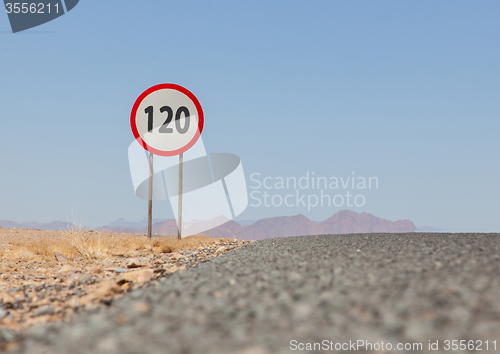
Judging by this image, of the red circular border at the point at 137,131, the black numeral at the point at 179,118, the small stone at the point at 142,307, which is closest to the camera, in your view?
the small stone at the point at 142,307

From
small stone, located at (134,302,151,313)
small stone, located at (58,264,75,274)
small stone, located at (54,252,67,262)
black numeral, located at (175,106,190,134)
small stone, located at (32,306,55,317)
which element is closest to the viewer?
small stone, located at (134,302,151,313)

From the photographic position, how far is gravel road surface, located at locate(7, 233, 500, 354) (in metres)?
1.87

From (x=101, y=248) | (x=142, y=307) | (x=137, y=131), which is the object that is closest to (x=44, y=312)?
(x=142, y=307)

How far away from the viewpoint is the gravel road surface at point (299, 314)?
187 centimetres

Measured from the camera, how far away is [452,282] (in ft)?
8.92

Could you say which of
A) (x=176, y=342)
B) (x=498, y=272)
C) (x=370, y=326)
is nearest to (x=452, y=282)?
(x=498, y=272)

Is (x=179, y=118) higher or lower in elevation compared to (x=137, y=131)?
higher

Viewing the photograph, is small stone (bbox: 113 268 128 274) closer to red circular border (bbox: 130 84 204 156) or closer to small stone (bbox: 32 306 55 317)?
small stone (bbox: 32 306 55 317)

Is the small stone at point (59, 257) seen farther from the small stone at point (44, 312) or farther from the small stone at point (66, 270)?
the small stone at point (44, 312)

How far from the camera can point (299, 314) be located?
2170mm

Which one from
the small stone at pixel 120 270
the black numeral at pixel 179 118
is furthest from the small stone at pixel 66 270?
the black numeral at pixel 179 118

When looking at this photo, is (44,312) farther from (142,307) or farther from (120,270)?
(120,270)

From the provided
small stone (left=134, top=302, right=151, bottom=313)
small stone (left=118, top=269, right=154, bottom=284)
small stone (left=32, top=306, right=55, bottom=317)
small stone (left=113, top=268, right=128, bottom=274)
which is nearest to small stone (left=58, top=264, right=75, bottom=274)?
small stone (left=113, top=268, right=128, bottom=274)

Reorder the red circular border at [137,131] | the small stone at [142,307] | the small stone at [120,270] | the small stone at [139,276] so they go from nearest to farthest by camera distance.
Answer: the small stone at [142,307]
the small stone at [139,276]
the small stone at [120,270]
the red circular border at [137,131]
